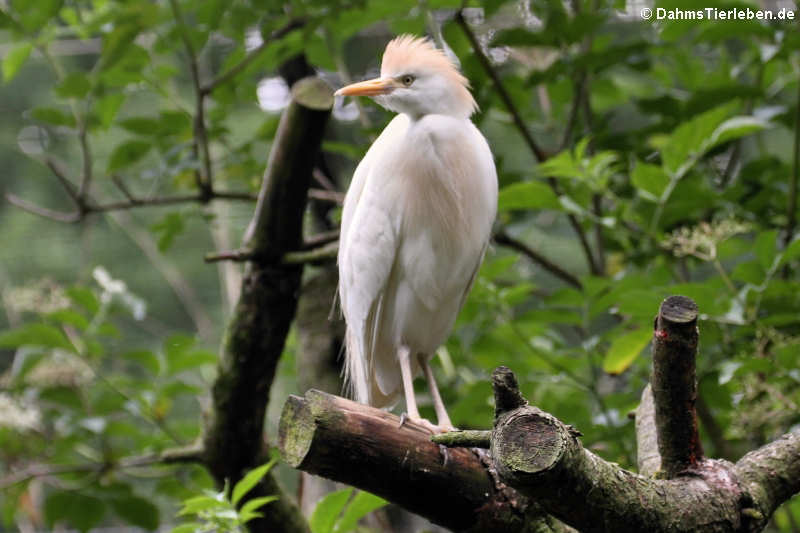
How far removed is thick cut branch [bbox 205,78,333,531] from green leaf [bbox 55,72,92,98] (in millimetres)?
639

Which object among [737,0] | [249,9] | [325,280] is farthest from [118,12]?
[737,0]

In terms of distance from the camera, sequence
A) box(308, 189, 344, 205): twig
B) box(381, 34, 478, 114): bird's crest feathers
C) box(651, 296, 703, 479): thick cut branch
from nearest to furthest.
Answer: box(651, 296, 703, 479): thick cut branch < box(381, 34, 478, 114): bird's crest feathers < box(308, 189, 344, 205): twig

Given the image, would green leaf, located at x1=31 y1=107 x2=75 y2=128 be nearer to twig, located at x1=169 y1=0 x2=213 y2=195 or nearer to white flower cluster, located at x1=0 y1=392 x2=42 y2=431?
twig, located at x1=169 y1=0 x2=213 y2=195

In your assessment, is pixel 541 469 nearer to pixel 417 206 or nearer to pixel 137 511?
pixel 417 206

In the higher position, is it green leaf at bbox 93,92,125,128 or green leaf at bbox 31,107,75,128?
green leaf at bbox 93,92,125,128

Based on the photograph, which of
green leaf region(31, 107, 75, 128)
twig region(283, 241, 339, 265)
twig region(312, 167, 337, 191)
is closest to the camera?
twig region(283, 241, 339, 265)

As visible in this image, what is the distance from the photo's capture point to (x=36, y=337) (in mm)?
2457

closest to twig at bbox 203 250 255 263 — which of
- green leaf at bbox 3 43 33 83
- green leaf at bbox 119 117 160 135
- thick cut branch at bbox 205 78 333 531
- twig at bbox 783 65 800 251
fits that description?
thick cut branch at bbox 205 78 333 531

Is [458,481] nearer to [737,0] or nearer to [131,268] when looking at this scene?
[737,0]

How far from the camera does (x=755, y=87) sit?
8.02 ft

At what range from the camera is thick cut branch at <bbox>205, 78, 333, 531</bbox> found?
2.16m

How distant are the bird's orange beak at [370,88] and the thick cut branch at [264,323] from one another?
232 millimetres

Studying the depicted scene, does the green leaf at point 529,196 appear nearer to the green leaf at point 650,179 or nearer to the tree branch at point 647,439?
the green leaf at point 650,179

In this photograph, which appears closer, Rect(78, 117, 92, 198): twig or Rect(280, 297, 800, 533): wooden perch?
Rect(280, 297, 800, 533): wooden perch
